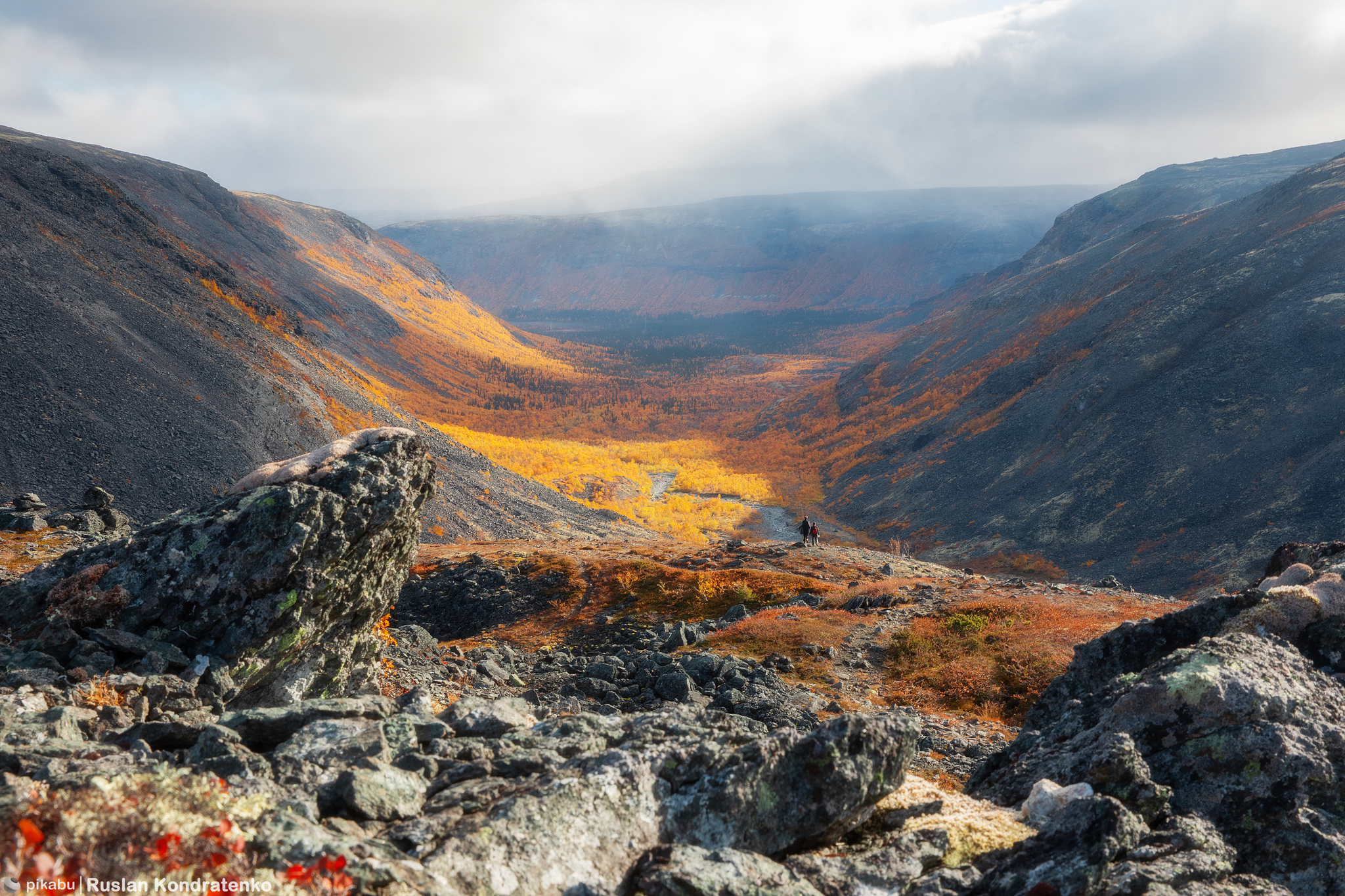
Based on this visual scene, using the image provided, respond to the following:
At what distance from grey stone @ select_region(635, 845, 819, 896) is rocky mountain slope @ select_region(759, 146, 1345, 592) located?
135ft

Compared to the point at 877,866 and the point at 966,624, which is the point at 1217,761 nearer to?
the point at 877,866

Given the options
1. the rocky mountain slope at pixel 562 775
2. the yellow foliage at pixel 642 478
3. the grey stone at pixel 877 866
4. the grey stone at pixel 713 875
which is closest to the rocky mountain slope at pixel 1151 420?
the yellow foliage at pixel 642 478

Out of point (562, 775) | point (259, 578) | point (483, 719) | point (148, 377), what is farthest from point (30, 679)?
point (148, 377)

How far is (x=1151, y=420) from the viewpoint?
51125mm

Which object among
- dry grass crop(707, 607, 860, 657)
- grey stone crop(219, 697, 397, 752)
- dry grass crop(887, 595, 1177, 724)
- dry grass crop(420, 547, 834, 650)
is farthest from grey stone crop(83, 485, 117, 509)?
dry grass crop(887, 595, 1177, 724)

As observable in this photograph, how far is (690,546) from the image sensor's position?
43.2m

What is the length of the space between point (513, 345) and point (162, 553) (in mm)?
164025

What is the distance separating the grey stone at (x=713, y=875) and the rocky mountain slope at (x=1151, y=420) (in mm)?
41102

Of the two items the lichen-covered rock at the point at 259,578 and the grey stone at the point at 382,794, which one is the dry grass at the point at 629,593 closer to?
the lichen-covered rock at the point at 259,578

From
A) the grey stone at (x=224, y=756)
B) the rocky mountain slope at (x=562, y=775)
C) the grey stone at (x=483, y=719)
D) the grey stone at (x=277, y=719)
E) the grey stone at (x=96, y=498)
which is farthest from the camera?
the grey stone at (x=96, y=498)

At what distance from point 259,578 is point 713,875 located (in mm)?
9947

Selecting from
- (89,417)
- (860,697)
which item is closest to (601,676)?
(860,697)

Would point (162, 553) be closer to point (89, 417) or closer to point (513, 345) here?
point (89, 417)

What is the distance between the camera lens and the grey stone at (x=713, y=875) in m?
5.66
